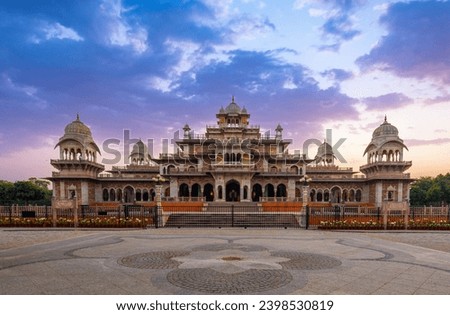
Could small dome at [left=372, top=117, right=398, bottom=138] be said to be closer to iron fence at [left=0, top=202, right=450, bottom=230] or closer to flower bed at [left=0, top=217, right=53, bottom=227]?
iron fence at [left=0, top=202, right=450, bottom=230]

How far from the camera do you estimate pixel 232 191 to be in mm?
43000

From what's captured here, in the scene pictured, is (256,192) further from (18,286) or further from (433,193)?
(18,286)

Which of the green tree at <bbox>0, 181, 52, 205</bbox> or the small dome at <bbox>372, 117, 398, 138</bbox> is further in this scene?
the green tree at <bbox>0, 181, 52, 205</bbox>

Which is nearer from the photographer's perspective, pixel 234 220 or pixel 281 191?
pixel 234 220

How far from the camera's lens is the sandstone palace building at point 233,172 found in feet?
132

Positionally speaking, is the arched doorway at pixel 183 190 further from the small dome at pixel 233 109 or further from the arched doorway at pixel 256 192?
the small dome at pixel 233 109

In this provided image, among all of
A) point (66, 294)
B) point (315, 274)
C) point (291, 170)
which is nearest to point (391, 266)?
point (315, 274)

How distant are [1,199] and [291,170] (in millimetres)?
52356

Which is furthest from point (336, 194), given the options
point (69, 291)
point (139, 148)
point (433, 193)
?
point (69, 291)

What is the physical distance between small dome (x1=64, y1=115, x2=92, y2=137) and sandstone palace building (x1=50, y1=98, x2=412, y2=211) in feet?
0.47

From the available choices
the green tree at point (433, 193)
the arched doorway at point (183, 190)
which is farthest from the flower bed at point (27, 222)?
the green tree at point (433, 193)

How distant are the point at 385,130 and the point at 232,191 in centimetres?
2732

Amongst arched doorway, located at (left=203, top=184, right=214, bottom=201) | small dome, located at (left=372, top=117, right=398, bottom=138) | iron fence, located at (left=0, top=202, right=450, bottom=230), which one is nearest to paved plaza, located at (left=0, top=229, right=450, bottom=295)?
iron fence, located at (left=0, top=202, right=450, bottom=230)

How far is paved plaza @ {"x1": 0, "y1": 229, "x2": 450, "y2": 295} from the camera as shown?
6.20 metres
